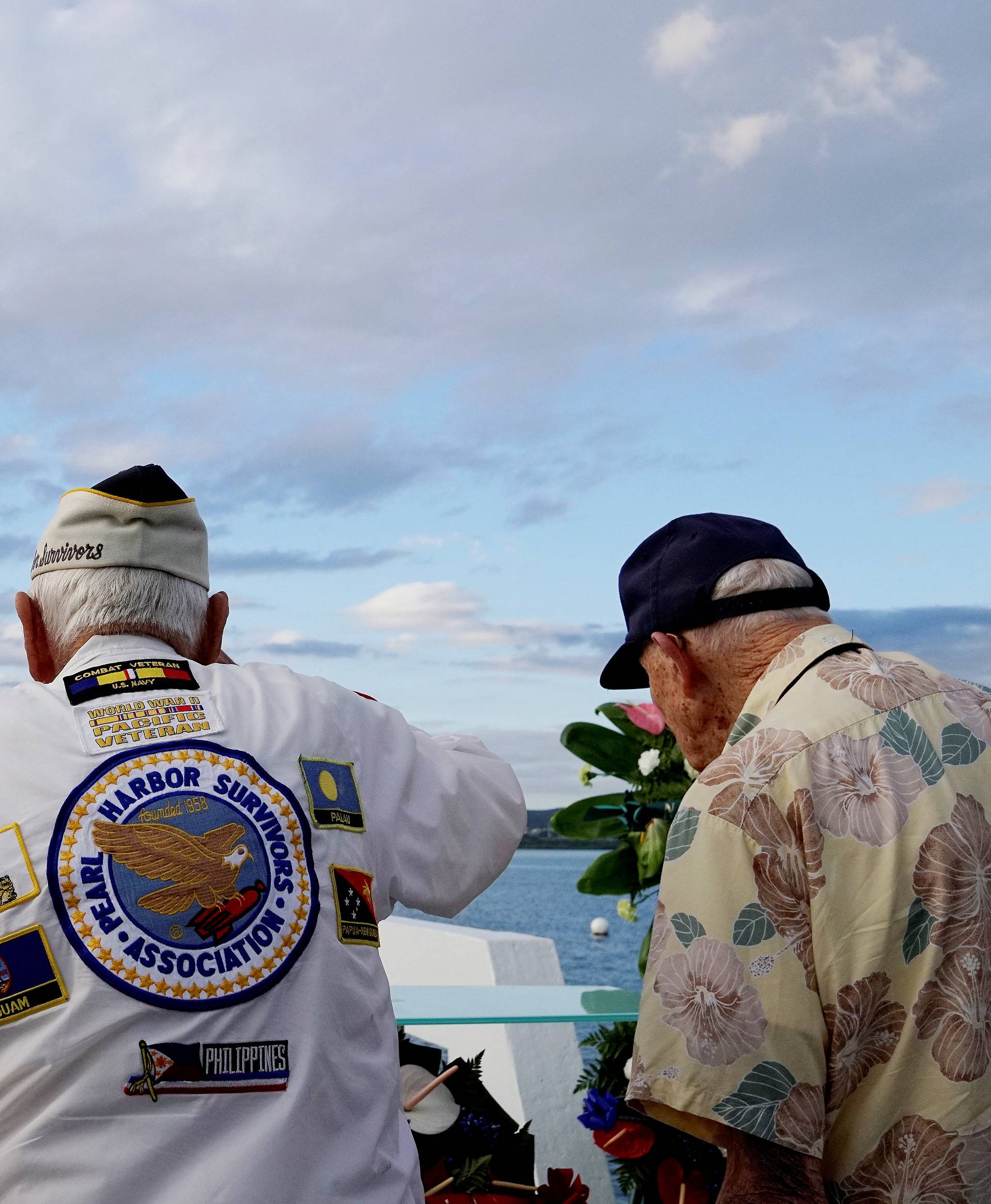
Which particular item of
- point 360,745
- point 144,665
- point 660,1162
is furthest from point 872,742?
point 660,1162

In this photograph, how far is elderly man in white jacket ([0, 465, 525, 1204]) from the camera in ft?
4.66

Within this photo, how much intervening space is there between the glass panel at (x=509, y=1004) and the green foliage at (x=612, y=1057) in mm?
685

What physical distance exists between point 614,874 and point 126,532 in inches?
75.8

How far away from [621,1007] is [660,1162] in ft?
1.53

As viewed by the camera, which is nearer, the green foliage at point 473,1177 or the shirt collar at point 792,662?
the shirt collar at point 792,662

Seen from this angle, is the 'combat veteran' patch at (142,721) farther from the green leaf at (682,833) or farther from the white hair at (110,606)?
the green leaf at (682,833)

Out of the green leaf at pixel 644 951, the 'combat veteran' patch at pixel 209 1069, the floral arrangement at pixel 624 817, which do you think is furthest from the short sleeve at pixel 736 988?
the green leaf at pixel 644 951

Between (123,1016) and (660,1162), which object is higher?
(123,1016)

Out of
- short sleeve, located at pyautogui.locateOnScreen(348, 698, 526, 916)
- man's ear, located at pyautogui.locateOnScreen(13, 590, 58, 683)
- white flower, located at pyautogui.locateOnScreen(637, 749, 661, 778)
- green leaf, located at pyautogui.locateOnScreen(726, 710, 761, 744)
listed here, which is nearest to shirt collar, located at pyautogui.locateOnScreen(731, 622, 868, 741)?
green leaf, located at pyautogui.locateOnScreen(726, 710, 761, 744)

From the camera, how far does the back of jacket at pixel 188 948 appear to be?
1.42 m

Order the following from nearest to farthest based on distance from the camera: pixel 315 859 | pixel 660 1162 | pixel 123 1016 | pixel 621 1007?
pixel 123 1016 → pixel 315 859 → pixel 621 1007 → pixel 660 1162

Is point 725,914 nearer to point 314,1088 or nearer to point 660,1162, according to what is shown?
point 314,1088

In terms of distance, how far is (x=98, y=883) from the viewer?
1481mm

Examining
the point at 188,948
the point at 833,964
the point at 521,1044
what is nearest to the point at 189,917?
the point at 188,948
